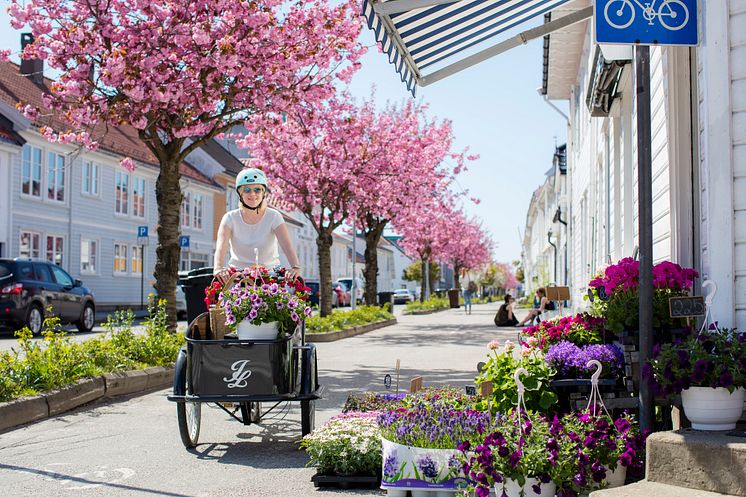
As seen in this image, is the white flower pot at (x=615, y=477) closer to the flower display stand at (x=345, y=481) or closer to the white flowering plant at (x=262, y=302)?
the flower display stand at (x=345, y=481)

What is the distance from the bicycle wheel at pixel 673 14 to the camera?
17.3ft

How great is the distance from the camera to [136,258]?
4150cm

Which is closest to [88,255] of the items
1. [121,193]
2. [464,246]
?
[121,193]

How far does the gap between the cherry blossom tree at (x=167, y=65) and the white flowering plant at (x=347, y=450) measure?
8977 millimetres

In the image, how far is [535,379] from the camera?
17.7 feet

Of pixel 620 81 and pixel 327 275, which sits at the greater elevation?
pixel 620 81

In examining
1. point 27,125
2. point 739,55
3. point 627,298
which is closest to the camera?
point 739,55

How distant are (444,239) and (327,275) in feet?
130

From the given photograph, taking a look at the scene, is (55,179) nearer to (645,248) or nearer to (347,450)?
(347,450)

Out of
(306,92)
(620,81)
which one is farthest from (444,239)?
(620,81)

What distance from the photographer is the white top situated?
25.2ft

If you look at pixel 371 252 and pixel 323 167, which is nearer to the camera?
pixel 323 167

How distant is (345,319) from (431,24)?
19395 millimetres

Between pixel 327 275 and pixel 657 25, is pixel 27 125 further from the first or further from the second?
pixel 657 25
